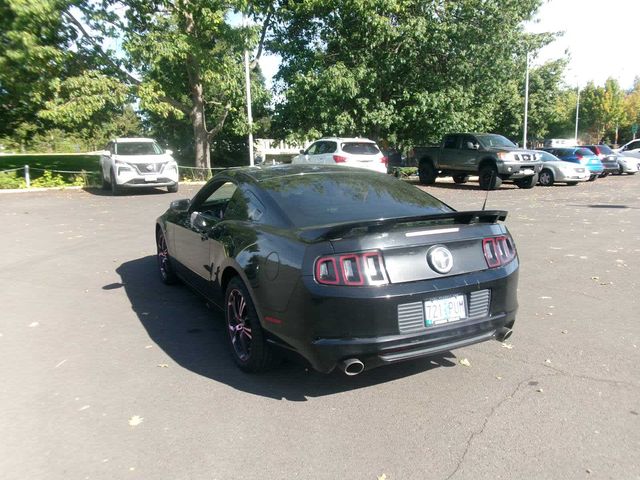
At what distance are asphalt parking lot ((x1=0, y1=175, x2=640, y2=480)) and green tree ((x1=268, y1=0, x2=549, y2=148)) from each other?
60.5 ft

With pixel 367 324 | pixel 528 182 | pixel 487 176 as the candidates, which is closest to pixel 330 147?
pixel 487 176

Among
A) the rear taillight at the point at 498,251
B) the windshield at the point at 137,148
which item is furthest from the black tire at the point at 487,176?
the rear taillight at the point at 498,251

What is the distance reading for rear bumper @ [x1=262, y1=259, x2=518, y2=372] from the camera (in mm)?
3283

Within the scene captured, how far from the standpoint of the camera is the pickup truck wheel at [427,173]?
21.7 metres

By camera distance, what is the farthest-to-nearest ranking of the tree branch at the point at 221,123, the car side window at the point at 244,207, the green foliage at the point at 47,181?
the tree branch at the point at 221,123 < the green foliage at the point at 47,181 < the car side window at the point at 244,207

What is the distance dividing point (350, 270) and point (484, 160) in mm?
16913

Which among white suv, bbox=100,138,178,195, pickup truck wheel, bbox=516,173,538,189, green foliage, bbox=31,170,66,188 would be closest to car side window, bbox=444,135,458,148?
pickup truck wheel, bbox=516,173,538,189

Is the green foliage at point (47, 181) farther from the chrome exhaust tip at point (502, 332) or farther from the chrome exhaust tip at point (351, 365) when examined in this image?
the chrome exhaust tip at point (502, 332)

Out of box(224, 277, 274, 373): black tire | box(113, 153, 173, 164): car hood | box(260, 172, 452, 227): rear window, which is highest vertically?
box(113, 153, 173, 164): car hood

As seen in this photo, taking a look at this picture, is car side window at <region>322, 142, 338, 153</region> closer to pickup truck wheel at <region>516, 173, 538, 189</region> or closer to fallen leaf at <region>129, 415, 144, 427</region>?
pickup truck wheel at <region>516, 173, 538, 189</region>

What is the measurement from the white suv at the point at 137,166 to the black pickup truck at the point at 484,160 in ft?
32.9

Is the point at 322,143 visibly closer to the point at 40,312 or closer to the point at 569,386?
the point at 40,312

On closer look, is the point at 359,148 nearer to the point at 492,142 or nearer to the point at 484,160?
the point at 484,160

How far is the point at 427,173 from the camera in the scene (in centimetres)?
2188
